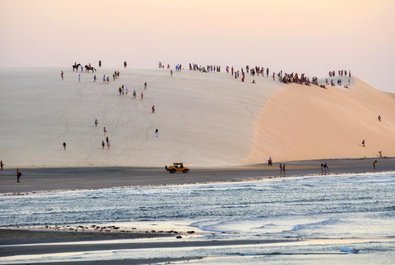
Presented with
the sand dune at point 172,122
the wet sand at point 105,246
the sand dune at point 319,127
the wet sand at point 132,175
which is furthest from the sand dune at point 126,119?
the wet sand at point 105,246

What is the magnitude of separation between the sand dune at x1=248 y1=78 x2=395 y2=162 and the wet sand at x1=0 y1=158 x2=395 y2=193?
1177 centimetres

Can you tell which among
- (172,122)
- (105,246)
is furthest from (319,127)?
(105,246)

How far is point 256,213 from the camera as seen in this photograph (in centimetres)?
3572

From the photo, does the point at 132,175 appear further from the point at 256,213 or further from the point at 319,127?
the point at 319,127

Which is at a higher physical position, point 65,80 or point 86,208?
point 65,80

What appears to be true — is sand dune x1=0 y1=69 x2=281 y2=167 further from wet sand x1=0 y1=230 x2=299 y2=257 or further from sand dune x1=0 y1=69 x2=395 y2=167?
wet sand x1=0 y1=230 x2=299 y2=257

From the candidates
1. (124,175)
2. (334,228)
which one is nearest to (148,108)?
(124,175)

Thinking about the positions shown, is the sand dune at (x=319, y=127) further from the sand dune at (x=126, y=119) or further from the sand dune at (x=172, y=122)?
the sand dune at (x=126, y=119)

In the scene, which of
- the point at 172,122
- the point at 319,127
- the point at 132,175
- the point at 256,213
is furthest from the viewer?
the point at 319,127

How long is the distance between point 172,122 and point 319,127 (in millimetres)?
20851

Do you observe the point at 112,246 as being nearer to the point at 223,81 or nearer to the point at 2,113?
the point at 2,113

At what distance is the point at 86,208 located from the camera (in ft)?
131

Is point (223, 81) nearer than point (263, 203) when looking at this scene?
No

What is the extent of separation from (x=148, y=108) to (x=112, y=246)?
220ft
